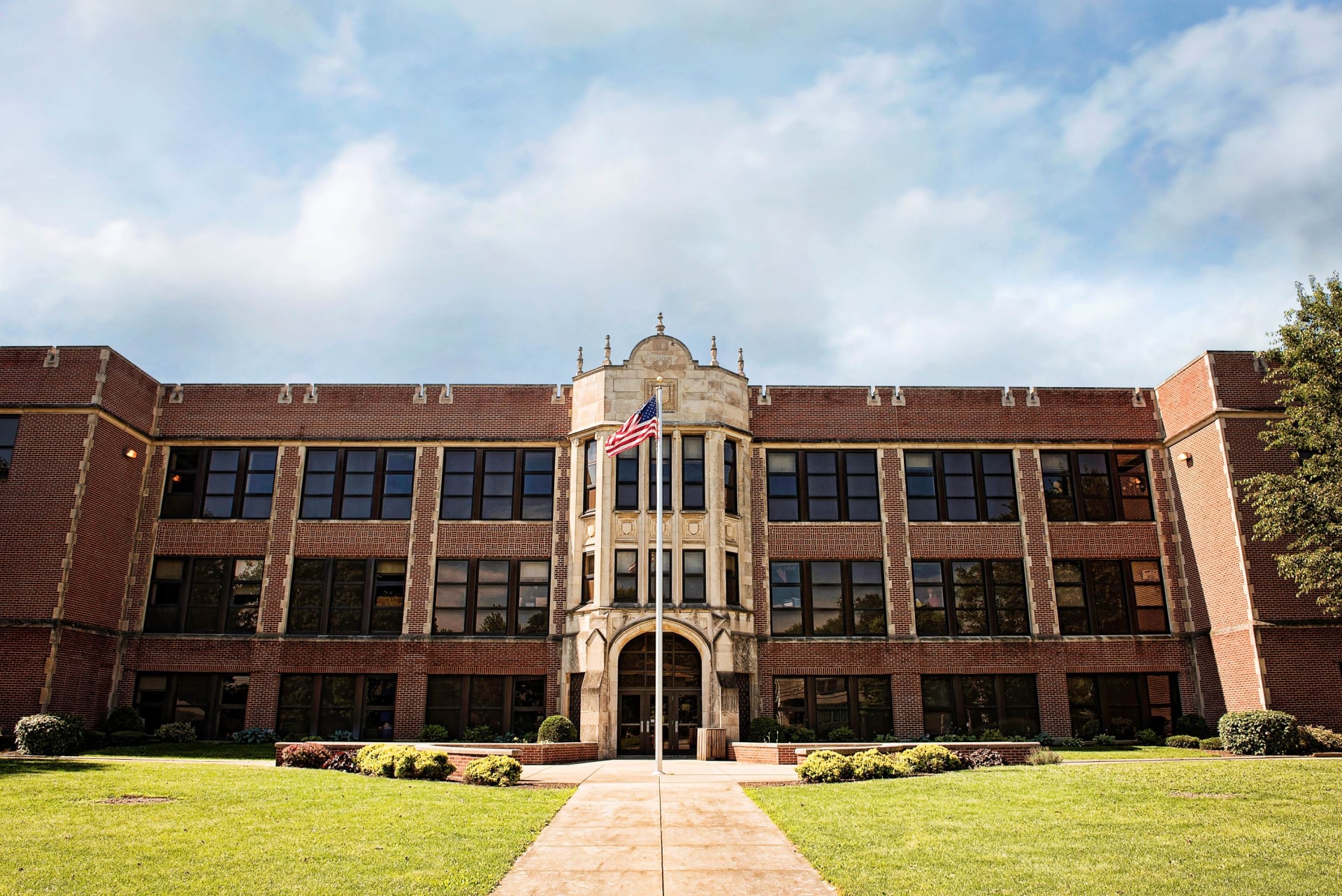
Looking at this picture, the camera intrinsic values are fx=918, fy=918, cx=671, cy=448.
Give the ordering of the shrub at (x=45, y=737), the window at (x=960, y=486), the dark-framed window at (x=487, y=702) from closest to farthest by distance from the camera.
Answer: the shrub at (x=45, y=737)
the dark-framed window at (x=487, y=702)
the window at (x=960, y=486)

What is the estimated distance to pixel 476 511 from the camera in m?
30.6

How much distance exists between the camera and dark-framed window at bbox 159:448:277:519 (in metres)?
A: 30.8

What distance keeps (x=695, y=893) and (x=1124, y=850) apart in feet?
18.7

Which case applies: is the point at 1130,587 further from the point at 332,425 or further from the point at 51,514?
the point at 51,514

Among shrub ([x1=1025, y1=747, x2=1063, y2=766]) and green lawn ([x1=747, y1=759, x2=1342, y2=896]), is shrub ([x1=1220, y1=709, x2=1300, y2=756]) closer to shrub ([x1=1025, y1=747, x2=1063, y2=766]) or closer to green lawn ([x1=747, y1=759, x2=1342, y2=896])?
green lawn ([x1=747, y1=759, x2=1342, y2=896])

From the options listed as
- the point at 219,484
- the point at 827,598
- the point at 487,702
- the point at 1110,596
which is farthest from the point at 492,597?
the point at 1110,596

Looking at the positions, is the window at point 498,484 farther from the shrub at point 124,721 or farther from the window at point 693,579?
the shrub at point 124,721

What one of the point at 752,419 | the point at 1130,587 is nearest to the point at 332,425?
the point at 752,419

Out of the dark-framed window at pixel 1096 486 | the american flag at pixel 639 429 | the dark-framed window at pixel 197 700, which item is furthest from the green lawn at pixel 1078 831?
the dark-framed window at pixel 197 700

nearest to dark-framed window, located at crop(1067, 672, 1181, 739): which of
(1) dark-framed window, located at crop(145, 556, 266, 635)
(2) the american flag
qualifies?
(2) the american flag

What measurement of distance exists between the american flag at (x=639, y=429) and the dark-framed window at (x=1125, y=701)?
1654cm

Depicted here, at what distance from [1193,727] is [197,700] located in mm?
30690

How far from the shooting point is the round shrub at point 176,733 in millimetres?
27062

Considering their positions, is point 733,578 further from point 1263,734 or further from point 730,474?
point 1263,734
